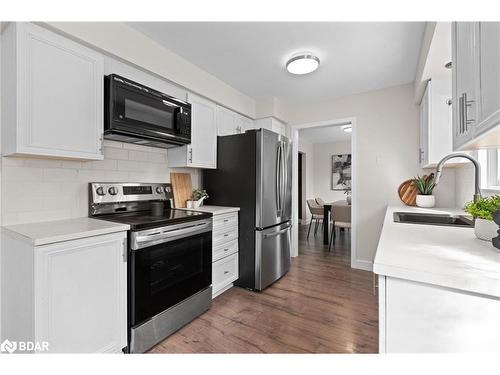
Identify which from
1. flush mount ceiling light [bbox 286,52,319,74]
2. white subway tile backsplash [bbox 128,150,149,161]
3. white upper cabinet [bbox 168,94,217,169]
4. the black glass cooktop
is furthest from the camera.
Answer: white upper cabinet [bbox 168,94,217,169]

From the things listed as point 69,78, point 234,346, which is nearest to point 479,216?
point 234,346

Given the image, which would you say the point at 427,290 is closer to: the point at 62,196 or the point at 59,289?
the point at 59,289

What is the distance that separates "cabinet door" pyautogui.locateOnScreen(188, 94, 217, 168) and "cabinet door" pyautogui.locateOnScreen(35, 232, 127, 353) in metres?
1.25

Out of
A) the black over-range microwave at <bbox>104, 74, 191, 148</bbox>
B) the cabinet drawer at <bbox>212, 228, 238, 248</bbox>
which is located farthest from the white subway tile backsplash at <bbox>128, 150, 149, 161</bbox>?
the cabinet drawer at <bbox>212, 228, 238, 248</bbox>

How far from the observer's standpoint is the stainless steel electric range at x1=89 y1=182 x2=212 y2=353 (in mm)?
1609

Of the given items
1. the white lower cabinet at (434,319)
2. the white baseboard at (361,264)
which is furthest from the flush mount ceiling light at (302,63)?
the white baseboard at (361,264)

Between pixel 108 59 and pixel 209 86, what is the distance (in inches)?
43.9

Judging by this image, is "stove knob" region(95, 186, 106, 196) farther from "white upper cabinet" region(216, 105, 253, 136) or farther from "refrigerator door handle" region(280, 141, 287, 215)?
"refrigerator door handle" region(280, 141, 287, 215)

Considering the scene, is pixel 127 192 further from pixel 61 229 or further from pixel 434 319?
pixel 434 319

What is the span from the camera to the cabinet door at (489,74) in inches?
29.8

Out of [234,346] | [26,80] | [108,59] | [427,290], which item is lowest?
[234,346]

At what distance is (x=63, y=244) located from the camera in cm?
130

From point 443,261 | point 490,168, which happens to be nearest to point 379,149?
point 490,168

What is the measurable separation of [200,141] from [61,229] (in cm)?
155
